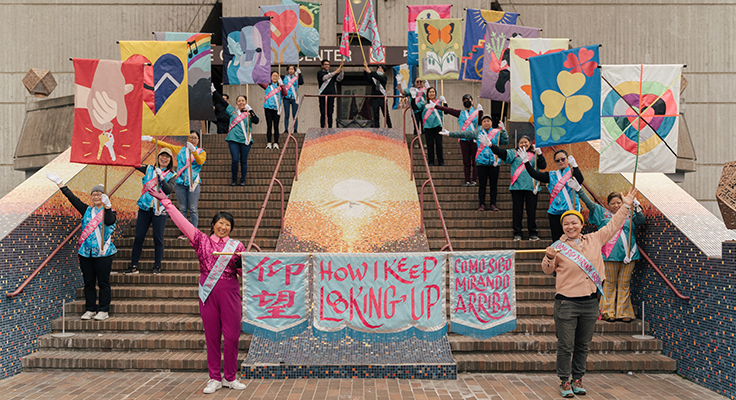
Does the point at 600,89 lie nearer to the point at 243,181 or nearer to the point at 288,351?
the point at 288,351

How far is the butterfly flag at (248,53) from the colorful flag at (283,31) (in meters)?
1.04

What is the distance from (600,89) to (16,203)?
8.25 m

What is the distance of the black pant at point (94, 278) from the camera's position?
23.4 feet

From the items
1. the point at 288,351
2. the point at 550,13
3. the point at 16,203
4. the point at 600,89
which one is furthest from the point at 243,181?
the point at 550,13

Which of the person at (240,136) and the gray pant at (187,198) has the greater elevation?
the person at (240,136)

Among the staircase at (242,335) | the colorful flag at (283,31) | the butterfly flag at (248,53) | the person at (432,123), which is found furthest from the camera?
the colorful flag at (283,31)

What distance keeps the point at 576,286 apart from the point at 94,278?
629 centimetres

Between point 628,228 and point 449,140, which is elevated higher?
point 449,140

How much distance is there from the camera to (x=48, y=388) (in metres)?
5.80

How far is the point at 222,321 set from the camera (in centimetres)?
561

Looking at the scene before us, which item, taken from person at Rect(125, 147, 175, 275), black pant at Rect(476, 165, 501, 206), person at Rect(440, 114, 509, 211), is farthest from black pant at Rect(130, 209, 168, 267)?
black pant at Rect(476, 165, 501, 206)

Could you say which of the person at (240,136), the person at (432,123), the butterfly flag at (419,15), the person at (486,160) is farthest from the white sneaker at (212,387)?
the butterfly flag at (419,15)

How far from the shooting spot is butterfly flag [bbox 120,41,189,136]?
8.25 metres

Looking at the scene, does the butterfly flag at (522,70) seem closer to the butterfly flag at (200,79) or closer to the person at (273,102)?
the person at (273,102)
